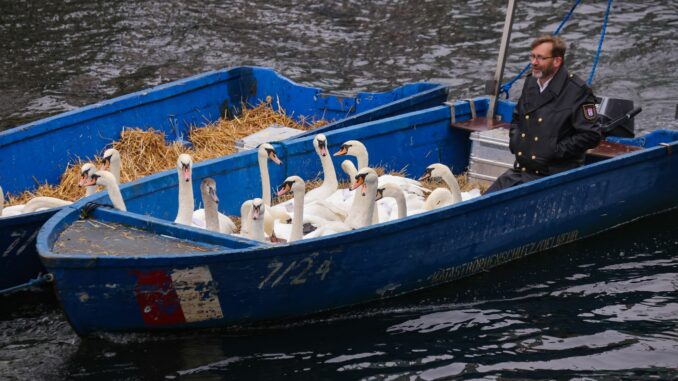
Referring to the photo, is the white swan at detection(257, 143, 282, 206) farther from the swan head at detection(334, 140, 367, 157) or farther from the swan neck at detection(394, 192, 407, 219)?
the swan neck at detection(394, 192, 407, 219)

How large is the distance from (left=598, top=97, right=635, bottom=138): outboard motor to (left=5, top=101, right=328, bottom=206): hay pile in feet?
11.3

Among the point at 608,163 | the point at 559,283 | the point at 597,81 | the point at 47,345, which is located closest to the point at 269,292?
the point at 47,345

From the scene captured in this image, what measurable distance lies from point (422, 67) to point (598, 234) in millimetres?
7629

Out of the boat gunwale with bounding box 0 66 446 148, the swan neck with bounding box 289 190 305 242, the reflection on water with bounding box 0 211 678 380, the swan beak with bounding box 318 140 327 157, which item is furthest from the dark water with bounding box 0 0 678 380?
the boat gunwale with bounding box 0 66 446 148

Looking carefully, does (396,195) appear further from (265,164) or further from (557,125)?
(557,125)

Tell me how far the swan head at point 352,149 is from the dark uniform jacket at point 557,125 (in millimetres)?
1525

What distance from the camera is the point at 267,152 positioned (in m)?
10.7

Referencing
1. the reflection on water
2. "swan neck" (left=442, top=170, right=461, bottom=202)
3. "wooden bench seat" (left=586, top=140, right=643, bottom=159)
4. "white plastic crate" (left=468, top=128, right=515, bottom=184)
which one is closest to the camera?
the reflection on water

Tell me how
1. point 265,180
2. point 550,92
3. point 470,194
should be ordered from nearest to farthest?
1. point 550,92
2. point 265,180
3. point 470,194

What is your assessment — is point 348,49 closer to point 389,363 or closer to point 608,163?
point 608,163

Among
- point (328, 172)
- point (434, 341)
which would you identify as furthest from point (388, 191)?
point (434, 341)

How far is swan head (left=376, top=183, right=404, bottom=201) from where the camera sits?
993 centimetres

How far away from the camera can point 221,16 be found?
21.0 metres

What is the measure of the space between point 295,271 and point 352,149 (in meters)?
2.52
